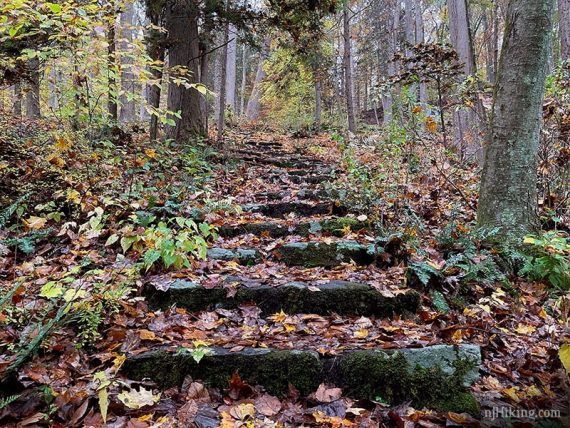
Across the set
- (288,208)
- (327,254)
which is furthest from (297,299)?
(288,208)

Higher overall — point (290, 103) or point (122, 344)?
point (290, 103)

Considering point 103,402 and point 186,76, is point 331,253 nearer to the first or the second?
point 103,402

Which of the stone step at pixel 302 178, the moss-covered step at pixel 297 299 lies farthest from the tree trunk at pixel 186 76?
the moss-covered step at pixel 297 299

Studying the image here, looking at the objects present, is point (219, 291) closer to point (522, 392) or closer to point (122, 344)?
point (122, 344)

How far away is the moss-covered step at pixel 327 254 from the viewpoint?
3908 millimetres

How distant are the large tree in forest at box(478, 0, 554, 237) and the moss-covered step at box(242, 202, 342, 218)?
217cm

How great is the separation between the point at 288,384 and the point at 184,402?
61 centimetres

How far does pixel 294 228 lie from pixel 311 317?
1.87 metres

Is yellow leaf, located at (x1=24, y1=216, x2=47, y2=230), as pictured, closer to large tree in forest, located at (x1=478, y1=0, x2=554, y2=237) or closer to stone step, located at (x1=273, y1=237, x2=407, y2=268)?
stone step, located at (x1=273, y1=237, x2=407, y2=268)

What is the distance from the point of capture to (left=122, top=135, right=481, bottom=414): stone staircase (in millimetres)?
2277

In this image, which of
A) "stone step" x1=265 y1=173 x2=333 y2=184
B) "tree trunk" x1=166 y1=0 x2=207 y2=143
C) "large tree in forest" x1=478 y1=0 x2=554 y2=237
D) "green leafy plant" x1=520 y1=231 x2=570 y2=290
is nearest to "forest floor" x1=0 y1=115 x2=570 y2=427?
"green leafy plant" x1=520 y1=231 x2=570 y2=290

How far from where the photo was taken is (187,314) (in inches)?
119

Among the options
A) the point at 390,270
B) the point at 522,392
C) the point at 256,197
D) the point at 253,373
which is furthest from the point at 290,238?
the point at 522,392

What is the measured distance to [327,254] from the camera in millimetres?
3982
